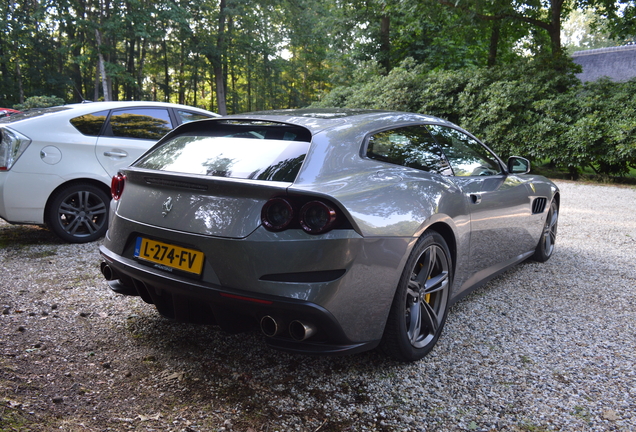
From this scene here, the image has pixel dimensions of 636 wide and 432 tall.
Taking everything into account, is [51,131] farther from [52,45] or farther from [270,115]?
[52,45]

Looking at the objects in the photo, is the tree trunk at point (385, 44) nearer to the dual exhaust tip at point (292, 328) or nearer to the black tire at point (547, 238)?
the black tire at point (547, 238)

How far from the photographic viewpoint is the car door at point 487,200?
129 inches

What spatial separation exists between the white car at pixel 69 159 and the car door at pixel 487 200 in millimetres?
3781

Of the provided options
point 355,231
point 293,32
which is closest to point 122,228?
point 355,231

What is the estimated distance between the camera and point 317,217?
213 cm

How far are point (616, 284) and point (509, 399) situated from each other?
2738 mm

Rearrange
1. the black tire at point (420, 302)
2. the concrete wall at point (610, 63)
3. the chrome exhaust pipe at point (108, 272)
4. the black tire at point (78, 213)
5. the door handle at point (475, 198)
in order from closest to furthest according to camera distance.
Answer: the black tire at point (420, 302) < the chrome exhaust pipe at point (108, 272) < the door handle at point (475, 198) < the black tire at point (78, 213) < the concrete wall at point (610, 63)

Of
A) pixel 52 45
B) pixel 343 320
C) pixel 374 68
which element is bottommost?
pixel 343 320

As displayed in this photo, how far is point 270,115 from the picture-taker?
2.92 metres

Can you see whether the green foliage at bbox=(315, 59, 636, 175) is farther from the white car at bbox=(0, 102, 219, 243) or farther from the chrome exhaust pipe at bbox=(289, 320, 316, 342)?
the chrome exhaust pipe at bbox=(289, 320, 316, 342)

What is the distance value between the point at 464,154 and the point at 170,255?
228cm

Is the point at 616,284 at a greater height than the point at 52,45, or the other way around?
the point at 52,45

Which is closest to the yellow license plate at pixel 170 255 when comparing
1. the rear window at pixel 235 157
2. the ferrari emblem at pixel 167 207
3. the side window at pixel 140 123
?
the ferrari emblem at pixel 167 207

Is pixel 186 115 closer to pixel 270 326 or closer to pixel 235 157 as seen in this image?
pixel 235 157
